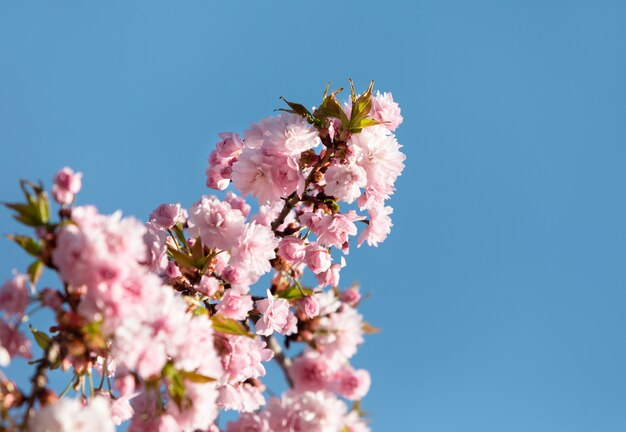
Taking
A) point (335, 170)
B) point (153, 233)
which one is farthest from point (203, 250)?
point (335, 170)

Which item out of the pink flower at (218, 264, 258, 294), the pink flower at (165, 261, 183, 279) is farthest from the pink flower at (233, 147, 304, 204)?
the pink flower at (165, 261, 183, 279)

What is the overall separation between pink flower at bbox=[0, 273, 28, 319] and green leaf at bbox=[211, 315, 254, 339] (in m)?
0.68

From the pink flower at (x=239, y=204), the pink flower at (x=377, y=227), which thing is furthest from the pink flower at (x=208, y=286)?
the pink flower at (x=377, y=227)

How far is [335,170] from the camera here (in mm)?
2668

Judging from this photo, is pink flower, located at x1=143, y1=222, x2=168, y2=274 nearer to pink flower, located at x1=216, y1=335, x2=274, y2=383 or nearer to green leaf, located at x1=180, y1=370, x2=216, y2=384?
pink flower, located at x1=216, y1=335, x2=274, y2=383

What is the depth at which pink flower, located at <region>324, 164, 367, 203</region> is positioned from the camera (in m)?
2.65

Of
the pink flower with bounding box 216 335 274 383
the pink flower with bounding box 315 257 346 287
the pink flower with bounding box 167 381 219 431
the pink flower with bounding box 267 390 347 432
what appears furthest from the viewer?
the pink flower with bounding box 315 257 346 287

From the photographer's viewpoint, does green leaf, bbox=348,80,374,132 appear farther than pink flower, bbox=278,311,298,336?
No

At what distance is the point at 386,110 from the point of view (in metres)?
2.85

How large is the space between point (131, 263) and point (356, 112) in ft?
4.46

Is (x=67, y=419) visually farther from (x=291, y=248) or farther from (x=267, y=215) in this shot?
(x=267, y=215)

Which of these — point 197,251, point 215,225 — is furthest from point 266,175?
point 197,251

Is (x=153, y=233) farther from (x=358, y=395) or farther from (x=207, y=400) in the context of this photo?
(x=358, y=395)

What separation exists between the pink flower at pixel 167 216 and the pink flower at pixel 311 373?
94 centimetres
